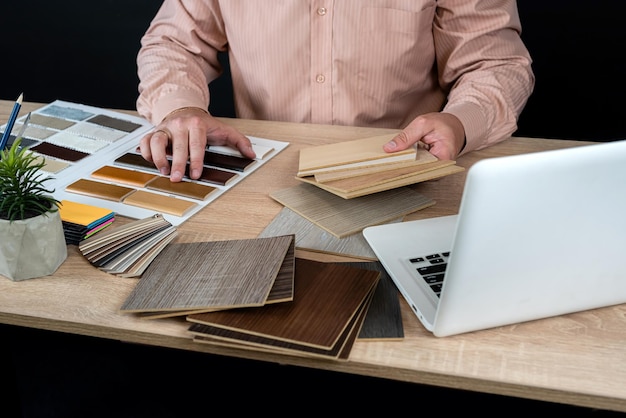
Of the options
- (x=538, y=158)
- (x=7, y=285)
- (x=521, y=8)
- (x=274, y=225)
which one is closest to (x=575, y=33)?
(x=521, y=8)

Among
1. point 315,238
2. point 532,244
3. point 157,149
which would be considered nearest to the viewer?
point 532,244

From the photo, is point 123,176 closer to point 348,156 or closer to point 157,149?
point 157,149

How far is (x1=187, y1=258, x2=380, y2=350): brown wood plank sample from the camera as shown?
0.79 m

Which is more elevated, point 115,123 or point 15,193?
point 15,193

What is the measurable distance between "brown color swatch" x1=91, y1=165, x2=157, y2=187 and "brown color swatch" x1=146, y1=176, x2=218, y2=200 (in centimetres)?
2

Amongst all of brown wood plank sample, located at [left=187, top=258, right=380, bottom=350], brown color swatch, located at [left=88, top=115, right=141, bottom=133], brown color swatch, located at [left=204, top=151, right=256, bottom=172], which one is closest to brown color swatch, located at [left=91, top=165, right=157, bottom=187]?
brown color swatch, located at [left=204, top=151, right=256, bottom=172]

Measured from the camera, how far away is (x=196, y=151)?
1.28 metres

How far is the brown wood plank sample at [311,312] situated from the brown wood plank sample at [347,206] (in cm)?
16

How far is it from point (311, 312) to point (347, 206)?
339mm

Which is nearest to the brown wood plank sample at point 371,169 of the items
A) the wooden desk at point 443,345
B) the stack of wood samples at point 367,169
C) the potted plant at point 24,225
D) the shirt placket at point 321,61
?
the stack of wood samples at point 367,169

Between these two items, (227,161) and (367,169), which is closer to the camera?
(367,169)

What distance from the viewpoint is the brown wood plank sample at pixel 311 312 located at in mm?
Answer: 794

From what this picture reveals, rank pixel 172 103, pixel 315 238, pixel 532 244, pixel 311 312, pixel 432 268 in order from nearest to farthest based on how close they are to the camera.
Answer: pixel 532 244 → pixel 311 312 → pixel 432 268 → pixel 315 238 → pixel 172 103

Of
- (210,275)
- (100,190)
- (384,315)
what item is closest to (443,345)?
(384,315)
